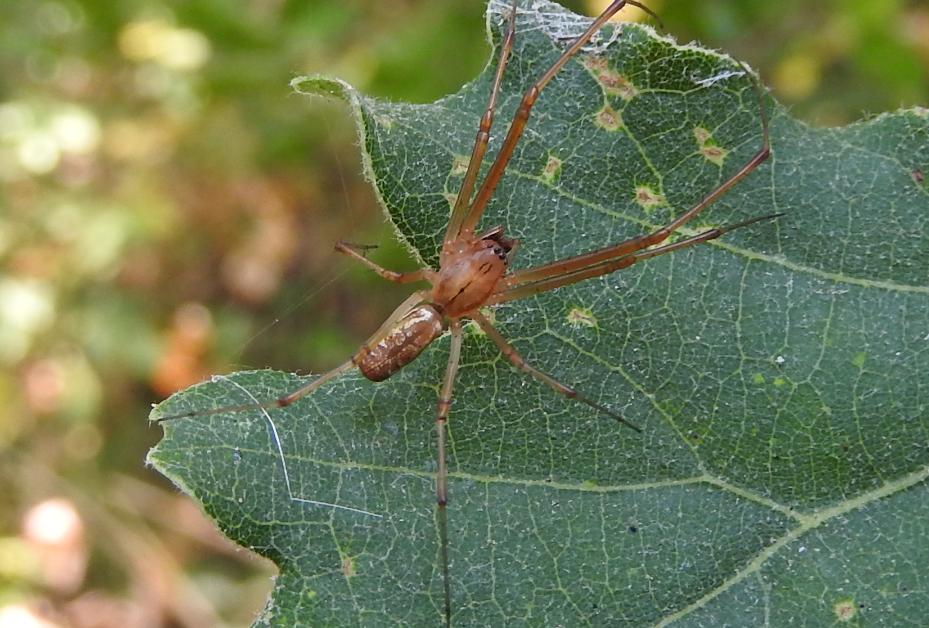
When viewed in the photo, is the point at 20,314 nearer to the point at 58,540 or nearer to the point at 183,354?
the point at 183,354

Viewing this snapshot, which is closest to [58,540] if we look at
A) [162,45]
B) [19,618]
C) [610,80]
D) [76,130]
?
A: [19,618]

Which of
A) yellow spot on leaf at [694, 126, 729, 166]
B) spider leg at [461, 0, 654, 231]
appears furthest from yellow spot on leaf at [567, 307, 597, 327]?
yellow spot on leaf at [694, 126, 729, 166]

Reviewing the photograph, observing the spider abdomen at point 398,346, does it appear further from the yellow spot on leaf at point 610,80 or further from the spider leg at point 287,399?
the yellow spot on leaf at point 610,80

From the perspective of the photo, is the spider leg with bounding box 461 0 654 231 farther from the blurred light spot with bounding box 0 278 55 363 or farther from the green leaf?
the blurred light spot with bounding box 0 278 55 363

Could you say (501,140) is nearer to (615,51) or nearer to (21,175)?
(615,51)

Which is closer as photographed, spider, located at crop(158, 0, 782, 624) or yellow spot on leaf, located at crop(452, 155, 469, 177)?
spider, located at crop(158, 0, 782, 624)

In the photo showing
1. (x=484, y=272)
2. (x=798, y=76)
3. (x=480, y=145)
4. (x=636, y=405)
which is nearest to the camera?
(x=636, y=405)
